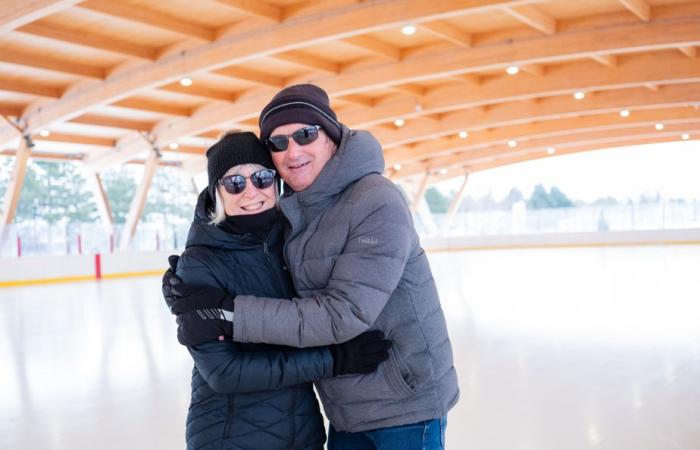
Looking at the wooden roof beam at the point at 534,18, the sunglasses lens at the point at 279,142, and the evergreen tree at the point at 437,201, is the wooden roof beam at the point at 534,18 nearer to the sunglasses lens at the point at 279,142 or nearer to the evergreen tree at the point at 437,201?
the sunglasses lens at the point at 279,142

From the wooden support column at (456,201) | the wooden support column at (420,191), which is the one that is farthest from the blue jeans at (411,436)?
the wooden support column at (456,201)

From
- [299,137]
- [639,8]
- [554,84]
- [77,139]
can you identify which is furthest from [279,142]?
[77,139]

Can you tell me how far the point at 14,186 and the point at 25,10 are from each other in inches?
437

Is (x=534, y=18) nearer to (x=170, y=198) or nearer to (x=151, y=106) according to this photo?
(x=151, y=106)

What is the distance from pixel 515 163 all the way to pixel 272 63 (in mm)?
22547

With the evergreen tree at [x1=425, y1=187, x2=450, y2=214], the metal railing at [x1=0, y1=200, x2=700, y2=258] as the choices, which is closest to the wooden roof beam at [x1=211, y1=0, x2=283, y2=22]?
the metal railing at [x1=0, y1=200, x2=700, y2=258]

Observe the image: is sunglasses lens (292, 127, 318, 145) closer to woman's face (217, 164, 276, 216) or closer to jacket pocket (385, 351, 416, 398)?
woman's face (217, 164, 276, 216)

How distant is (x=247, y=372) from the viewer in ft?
6.59

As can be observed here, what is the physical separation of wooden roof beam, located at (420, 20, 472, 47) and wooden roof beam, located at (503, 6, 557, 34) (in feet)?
4.36

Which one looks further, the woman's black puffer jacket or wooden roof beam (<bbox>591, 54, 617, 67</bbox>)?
wooden roof beam (<bbox>591, 54, 617, 67</bbox>)

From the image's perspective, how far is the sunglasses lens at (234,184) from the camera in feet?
7.38

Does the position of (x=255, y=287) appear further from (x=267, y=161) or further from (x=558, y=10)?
(x=558, y=10)

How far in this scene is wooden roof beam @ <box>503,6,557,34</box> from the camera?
1304cm

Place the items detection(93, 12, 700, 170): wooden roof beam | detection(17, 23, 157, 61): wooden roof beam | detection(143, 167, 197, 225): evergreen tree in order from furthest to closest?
detection(143, 167, 197, 225): evergreen tree → detection(93, 12, 700, 170): wooden roof beam → detection(17, 23, 157, 61): wooden roof beam
